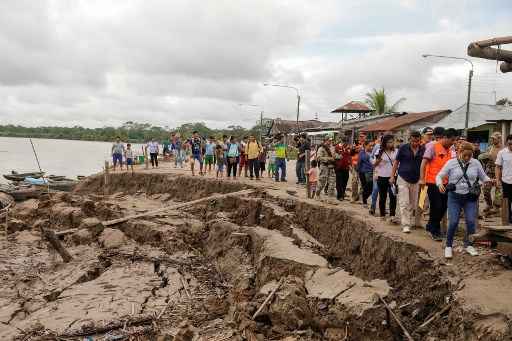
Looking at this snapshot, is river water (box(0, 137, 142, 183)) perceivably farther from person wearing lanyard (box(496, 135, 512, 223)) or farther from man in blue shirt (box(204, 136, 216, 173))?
person wearing lanyard (box(496, 135, 512, 223))

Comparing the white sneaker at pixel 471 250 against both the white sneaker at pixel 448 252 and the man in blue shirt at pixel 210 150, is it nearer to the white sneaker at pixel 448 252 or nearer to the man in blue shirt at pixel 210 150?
the white sneaker at pixel 448 252

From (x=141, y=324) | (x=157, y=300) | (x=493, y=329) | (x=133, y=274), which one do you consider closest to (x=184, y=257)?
(x=133, y=274)

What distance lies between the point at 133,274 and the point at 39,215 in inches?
269

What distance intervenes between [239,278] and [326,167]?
4.12 meters

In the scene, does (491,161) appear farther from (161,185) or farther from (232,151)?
(161,185)

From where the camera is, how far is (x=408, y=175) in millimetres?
7629

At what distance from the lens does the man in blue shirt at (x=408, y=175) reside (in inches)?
299

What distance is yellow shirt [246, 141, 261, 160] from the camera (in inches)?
605

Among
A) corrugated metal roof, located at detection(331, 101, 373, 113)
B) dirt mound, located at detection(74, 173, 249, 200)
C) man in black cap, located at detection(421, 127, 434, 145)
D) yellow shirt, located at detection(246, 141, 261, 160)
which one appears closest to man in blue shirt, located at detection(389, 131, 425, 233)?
man in black cap, located at detection(421, 127, 434, 145)

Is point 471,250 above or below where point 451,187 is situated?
below

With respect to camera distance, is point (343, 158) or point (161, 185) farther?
point (161, 185)

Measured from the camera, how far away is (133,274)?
31.1 feet

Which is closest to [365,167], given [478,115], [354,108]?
[478,115]

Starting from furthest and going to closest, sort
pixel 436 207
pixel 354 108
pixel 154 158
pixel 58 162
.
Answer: pixel 58 162
pixel 354 108
pixel 154 158
pixel 436 207
